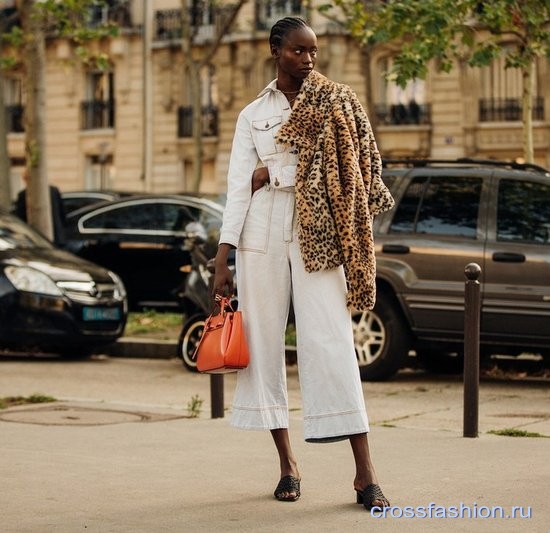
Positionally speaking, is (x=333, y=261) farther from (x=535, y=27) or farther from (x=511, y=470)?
(x=535, y=27)

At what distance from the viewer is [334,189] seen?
6078mm

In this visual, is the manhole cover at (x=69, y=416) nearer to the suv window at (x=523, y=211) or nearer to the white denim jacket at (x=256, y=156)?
the white denim jacket at (x=256, y=156)

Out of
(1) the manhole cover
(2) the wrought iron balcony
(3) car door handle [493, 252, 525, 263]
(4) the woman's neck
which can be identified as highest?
(2) the wrought iron balcony

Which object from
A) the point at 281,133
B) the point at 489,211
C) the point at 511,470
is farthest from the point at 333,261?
the point at 489,211

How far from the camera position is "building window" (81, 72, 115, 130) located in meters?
50.6

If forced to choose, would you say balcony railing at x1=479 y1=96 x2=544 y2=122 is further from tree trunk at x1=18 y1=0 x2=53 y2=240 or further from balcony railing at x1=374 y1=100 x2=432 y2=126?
tree trunk at x1=18 y1=0 x2=53 y2=240

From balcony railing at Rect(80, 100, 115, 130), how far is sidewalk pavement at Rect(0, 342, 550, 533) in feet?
132

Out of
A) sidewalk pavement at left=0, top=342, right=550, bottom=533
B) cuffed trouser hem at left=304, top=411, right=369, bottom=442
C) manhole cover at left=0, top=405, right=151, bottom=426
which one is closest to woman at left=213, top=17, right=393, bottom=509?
cuffed trouser hem at left=304, top=411, right=369, bottom=442

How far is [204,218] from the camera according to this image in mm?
18094

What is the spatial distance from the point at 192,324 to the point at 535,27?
4.99 meters

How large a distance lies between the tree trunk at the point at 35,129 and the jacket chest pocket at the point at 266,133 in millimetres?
13036

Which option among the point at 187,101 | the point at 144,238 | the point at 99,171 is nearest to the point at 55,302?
the point at 144,238

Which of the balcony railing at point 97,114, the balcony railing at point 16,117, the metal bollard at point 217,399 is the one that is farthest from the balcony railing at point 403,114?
the metal bollard at point 217,399

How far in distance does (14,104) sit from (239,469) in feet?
153
